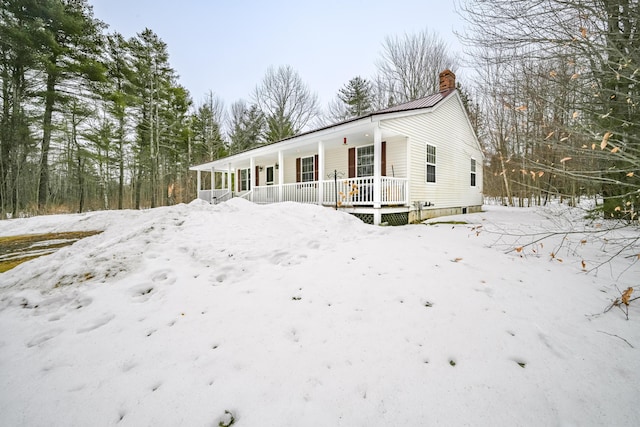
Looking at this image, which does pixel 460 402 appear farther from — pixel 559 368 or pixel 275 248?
pixel 275 248

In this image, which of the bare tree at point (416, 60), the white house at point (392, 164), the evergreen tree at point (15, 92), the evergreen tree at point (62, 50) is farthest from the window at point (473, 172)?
the evergreen tree at point (15, 92)

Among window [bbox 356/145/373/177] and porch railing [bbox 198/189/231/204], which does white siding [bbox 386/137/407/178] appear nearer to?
window [bbox 356/145/373/177]

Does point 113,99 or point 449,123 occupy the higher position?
point 113,99

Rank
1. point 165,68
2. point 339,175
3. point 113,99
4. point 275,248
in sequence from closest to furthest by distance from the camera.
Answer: point 275,248, point 339,175, point 113,99, point 165,68

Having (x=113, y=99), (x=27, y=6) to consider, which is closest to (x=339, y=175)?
(x=113, y=99)

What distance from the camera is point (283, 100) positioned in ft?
70.5

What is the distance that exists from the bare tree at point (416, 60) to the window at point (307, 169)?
1115 centimetres

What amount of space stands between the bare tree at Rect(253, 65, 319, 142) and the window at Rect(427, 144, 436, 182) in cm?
1453

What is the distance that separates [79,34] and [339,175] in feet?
50.6

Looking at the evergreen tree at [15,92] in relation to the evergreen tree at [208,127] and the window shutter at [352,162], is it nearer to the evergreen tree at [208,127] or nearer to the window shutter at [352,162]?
the evergreen tree at [208,127]

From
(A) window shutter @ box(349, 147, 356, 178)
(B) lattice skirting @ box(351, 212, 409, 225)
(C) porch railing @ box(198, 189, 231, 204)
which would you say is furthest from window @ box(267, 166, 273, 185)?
(B) lattice skirting @ box(351, 212, 409, 225)

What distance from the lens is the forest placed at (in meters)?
5.00

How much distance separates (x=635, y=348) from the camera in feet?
6.05

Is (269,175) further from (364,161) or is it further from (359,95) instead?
(359,95)
